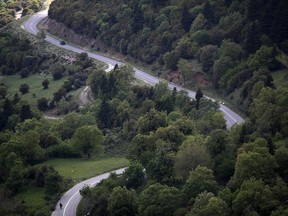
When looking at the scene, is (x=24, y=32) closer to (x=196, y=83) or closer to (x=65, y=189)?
(x=196, y=83)

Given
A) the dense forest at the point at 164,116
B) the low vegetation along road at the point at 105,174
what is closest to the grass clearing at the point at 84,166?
the low vegetation along road at the point at 105,174

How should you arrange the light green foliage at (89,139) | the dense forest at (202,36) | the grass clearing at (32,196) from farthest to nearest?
the dense forest at (202,36) → the light green foliage at (89,139) → the grass clearing at (32,196)

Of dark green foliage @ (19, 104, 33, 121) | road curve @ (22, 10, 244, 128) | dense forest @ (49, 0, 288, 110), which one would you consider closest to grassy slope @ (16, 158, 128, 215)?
road curve @ (22, 10, 244, 128)

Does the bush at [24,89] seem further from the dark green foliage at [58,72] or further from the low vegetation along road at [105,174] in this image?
the low vegetation along road at [105,174]

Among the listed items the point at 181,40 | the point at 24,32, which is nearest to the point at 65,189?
the point at 181,40

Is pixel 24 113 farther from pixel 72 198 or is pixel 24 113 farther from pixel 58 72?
pixel 72 198

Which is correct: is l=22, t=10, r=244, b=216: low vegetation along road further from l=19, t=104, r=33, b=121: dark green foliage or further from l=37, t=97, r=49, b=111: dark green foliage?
l=19, t=104, r=33, b=121: dark green foliage
